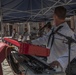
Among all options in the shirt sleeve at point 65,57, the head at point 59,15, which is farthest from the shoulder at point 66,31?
the shirt sleeve at point 65,57

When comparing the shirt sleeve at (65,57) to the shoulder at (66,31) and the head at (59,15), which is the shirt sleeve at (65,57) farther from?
the head at (59,15)

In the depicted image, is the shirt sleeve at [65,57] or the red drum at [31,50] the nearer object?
the shirt sleeve at [65,57]

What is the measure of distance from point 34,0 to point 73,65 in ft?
26.3

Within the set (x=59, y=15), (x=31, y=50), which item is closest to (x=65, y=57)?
(x=31, y=50)

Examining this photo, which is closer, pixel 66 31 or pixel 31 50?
pixel 31 50

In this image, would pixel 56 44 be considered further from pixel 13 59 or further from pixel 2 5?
pixel 2 5

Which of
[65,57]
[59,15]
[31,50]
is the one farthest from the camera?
[59,15]

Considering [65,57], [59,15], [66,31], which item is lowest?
[65,57]

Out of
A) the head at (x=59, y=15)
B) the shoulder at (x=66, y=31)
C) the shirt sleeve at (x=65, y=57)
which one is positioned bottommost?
the shirt sleeve at (x=65, y=57)

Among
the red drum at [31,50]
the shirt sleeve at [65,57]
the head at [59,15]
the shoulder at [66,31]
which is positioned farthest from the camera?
the head at [59,15]

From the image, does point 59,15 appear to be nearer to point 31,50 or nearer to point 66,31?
point 66,31

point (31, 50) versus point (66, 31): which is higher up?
point (66, 31)

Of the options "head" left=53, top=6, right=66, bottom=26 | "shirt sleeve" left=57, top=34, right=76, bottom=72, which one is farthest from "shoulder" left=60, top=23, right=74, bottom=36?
"shirt sleeve" left=57, top=34, right=76, bottom=72

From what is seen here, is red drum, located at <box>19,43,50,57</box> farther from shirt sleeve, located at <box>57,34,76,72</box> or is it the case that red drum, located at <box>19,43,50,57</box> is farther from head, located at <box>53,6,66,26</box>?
head, located at <box>53,6,66,26</box>
